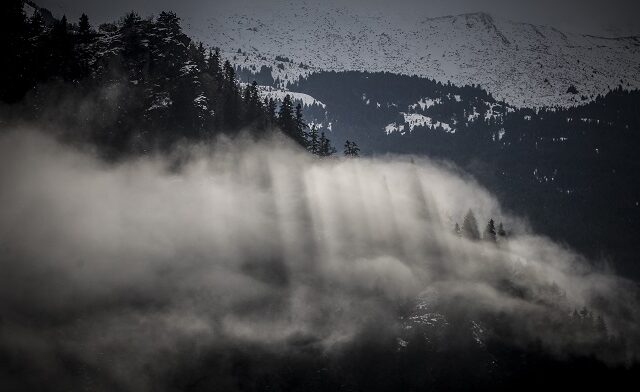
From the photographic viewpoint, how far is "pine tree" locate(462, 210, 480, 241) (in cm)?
18038

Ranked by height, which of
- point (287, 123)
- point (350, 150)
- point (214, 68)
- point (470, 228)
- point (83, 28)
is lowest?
point (470, 228)

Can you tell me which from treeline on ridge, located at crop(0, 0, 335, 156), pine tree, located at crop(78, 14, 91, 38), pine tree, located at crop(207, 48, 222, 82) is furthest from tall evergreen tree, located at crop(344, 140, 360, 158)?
pine tree, located at crop(78, 14, 91, 38)

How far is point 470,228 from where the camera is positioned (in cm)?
18838

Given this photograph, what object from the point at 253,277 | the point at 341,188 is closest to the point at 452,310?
the point at 341,188

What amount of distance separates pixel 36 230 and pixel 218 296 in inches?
1963

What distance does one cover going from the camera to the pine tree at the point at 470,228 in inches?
7101

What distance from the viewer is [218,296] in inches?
6855

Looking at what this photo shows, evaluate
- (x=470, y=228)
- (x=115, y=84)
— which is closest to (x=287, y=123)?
(x=115, y=84)

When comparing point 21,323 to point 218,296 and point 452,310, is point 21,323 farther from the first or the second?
point 452,310

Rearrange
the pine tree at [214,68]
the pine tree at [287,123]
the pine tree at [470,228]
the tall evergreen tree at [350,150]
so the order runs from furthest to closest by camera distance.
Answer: the pine tree at [470,228] < the tall evergreen tree at [350,150] < the pine tree at [287,123] < the pine tree at [214,68]

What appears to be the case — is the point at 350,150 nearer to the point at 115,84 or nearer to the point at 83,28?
the point at 115,84

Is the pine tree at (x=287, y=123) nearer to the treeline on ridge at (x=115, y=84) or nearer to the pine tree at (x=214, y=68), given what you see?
the treeline on ridge at (x=115, y=84)

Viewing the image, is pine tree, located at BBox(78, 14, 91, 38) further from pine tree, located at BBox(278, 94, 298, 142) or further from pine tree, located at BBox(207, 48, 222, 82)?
pine tree, located at BBox(278, 94, 298, 142)

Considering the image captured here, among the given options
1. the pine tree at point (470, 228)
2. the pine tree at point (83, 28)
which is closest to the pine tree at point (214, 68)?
the pine tree at point (83, 28)
